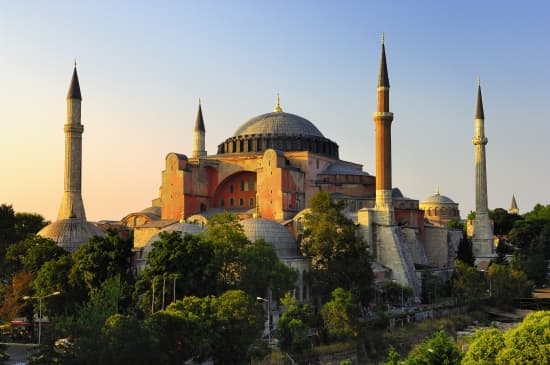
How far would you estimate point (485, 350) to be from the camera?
14750 mm

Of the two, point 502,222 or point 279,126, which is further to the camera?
point 502,222

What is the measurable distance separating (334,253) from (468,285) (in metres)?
8.12

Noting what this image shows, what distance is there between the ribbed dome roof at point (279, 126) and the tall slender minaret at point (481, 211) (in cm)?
987

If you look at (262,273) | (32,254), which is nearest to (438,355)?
(262,273)

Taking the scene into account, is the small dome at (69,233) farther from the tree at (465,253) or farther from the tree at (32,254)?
the tree at (465,253)

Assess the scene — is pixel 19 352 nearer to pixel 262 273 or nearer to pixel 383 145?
pixel 262 273

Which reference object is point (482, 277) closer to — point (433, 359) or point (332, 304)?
point (332, 304)

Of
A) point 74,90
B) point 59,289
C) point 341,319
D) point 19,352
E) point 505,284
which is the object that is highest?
point 74,90

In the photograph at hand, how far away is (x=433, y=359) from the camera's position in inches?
631

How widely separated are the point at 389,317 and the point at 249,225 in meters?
7.20

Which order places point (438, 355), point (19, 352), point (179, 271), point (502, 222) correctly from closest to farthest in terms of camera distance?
point (438, 355) → point (19, 352) → point (179, 271) → point (502, 222)

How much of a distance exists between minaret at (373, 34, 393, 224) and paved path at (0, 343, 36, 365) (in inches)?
688

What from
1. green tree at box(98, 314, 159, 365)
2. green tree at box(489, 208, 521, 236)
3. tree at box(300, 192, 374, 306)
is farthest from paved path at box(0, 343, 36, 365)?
green tree at box(489, 208, 521, 236)

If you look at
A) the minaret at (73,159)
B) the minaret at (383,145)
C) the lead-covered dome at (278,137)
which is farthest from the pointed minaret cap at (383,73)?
the minaret at (73,159)
